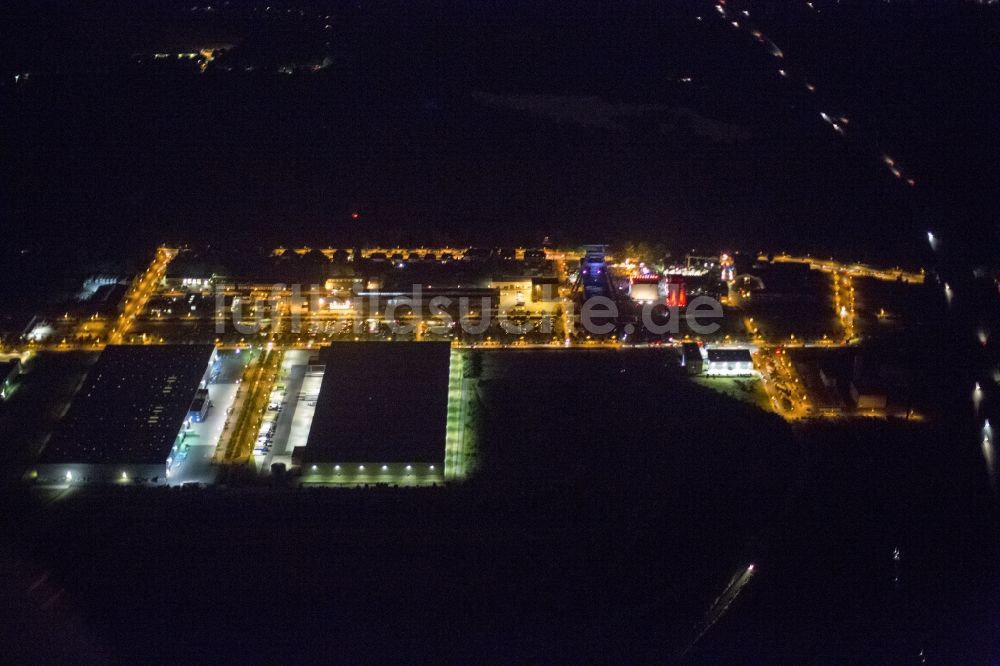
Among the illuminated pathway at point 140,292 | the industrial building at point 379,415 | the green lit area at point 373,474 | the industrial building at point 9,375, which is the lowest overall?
the green lit area at point 373,474

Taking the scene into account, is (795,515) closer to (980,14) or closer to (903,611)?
(903,611)

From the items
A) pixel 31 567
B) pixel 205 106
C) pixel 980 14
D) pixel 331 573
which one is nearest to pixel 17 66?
pixel 205 106

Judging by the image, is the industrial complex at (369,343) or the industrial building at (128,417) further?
the industrial complex at (369,343)

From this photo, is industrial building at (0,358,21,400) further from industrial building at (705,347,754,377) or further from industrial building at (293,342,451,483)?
industrial building at (705,347,754,377)

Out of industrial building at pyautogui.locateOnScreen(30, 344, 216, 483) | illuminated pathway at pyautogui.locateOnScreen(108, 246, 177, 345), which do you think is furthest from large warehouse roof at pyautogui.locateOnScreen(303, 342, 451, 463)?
illuminated pathway at pyautogui.locateOnScreen(108, 246, 177, 345)

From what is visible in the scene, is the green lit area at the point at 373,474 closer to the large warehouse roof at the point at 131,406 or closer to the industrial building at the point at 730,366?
the large warehouse roof at the point at 131,406

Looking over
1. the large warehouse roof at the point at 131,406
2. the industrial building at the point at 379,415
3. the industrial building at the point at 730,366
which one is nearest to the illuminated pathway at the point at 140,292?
the large warehouse roof at the point at 131,406

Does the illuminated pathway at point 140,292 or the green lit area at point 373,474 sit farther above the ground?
the illuminated pathway at point 140,292

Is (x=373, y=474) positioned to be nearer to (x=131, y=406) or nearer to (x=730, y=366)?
(x=131, y=406)

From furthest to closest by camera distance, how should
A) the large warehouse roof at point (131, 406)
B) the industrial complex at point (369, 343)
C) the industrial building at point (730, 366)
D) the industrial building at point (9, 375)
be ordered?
the industrial building at point (730, 366)
the industrial building at point (9, 375)
the industrial complex at point (369, 343)
the large warehouse roof at point (131, 406)
